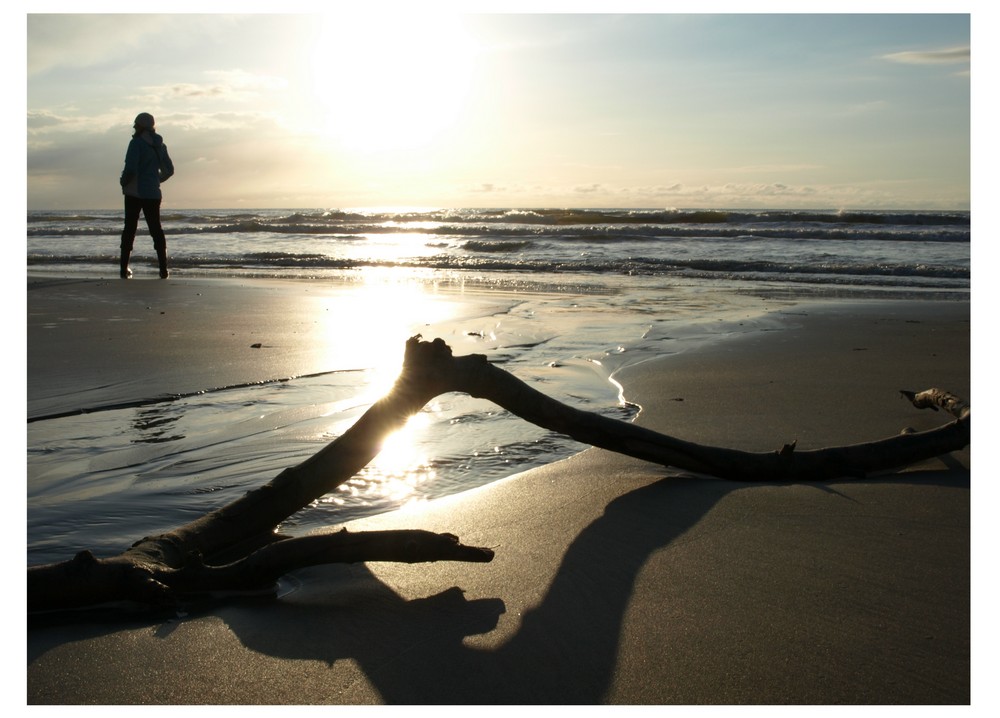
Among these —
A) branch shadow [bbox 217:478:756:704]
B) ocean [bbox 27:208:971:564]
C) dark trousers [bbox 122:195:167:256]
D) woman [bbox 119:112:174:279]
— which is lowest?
branch shadow [bbox 217:478:756:704]

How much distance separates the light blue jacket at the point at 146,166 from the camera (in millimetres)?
10250

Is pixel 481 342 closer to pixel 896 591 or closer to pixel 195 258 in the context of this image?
pixel 896 591

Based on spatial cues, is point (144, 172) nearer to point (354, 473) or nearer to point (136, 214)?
point (136, 214)

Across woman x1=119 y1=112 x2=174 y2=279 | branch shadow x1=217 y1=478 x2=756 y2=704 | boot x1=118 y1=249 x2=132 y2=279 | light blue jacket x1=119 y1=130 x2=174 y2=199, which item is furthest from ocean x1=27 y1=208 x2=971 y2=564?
light blue jacket x1=119 y1=130 x2=174 y2=199

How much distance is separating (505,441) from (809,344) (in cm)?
353

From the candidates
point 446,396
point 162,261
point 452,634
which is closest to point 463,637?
point 452,634

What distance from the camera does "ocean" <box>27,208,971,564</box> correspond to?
10.1 feet

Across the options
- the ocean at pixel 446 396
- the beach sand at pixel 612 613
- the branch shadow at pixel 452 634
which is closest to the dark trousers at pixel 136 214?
the ocean at pixel 446 396

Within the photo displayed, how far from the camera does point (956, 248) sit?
56.4 feet

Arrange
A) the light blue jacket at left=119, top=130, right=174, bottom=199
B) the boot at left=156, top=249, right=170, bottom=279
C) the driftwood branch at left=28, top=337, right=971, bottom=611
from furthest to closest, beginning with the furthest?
the boot at left=156, top=249, right=170, bottom=279 < the light blue jacket at left=119, top=130, right=174, bottom=199 < the driftwood branch at left=28, top=337, right=971, bottom=611

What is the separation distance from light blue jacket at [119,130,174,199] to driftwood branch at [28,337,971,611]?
877 centimetres

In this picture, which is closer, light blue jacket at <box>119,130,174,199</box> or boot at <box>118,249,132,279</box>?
light blue jacket at <box>119,130,174,199</box>

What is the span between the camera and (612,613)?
7.06 feet

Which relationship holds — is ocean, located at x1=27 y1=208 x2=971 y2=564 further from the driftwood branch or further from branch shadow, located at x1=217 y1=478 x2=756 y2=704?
branch shadow, located at x1=217 y1=478 x2=756 y2=704
